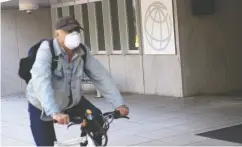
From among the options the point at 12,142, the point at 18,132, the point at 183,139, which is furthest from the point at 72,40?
the point at 18,132

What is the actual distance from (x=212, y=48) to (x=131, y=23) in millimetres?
2325

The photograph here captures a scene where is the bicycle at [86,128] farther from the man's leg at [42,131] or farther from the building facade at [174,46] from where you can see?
the building facade at [174,46]

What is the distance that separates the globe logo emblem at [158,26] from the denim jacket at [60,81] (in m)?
6.90

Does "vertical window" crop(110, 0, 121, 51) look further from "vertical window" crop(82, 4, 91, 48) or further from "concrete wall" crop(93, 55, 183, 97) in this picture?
"vertical window" crop(82, 4, 91, 48)

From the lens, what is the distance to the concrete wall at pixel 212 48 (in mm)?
10898

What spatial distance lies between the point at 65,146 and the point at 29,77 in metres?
0.72

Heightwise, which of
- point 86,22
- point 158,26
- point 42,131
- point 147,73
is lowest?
point 147,73

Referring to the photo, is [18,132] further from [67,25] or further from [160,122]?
[67,25]

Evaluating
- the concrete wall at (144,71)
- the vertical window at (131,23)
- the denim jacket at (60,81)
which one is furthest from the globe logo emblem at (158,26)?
the denim jacket at (60,81)

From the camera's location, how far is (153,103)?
407 inches

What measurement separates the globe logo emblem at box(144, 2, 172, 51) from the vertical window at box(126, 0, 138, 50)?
0.72 m

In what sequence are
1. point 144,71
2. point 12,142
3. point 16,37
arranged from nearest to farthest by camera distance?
1. point 12,142
2. point 144,71
3. point 16,37

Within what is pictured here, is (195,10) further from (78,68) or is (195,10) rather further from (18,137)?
(78,68)

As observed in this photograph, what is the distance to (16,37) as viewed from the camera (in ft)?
49.8
